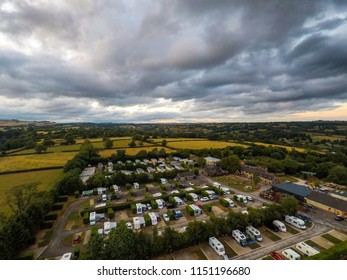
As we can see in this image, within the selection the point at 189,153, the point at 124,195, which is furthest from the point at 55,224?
the point at 189,153

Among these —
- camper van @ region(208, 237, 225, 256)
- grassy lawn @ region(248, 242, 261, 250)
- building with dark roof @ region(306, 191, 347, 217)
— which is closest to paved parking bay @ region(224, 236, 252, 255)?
grassy lawn @ region(248, 242, 261, 250)

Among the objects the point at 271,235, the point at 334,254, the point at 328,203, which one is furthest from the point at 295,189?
the point at 334,254

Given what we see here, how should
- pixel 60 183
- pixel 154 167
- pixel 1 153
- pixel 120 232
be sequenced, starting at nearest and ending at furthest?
pixel 120 232 < pixel 60 183 < pixel 154 167 < pixel 1 153

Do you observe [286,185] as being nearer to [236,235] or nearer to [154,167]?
[236,235]

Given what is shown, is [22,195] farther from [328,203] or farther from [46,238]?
[328,203]

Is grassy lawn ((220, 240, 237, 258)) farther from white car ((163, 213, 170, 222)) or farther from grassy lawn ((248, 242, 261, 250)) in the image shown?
white car ((163, 213, 170, 222))

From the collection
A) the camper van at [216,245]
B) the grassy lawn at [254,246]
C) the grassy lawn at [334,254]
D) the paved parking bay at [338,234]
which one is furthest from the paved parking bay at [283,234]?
the camper van at [216,245]
